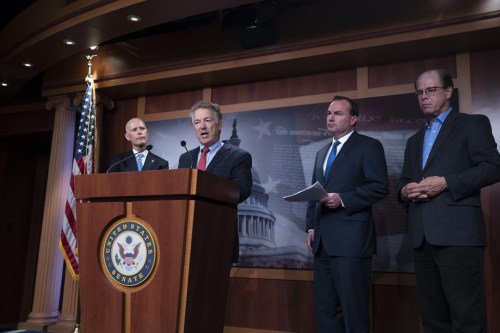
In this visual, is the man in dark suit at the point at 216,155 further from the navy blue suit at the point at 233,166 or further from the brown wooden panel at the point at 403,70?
the brown wooden panel at the point at 403,70

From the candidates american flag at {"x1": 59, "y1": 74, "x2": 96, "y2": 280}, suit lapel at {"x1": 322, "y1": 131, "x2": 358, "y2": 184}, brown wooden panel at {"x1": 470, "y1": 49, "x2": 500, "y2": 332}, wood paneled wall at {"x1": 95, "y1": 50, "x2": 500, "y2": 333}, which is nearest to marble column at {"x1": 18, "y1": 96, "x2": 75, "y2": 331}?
american flag at {"x1": 59, "y1": 74, "x2": 96, "y2": 280}

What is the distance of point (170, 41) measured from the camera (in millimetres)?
4281

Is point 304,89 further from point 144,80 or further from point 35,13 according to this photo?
point 35,13

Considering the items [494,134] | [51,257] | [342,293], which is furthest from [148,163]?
[494,134]

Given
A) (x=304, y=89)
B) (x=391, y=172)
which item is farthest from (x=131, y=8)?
(x=391, y=172)

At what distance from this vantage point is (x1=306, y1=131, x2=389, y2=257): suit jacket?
2346 millimetres

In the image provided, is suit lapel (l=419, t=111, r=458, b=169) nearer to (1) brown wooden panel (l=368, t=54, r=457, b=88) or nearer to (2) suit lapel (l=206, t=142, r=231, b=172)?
(2) suit lapel (l=206, t=142, r=231, b=172)

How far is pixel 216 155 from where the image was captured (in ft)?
7.15

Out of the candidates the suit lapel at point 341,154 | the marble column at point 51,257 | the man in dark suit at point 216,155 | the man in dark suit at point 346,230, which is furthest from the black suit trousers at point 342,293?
the marble column at point 51,257

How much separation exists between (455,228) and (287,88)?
2303 mm

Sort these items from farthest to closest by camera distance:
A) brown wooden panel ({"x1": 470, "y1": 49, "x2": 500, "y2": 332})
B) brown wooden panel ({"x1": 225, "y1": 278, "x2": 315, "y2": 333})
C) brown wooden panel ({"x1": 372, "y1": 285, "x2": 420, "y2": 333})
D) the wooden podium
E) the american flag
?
the american flag < brown wooden panel ({"x1": 225, "y1": 278, "x2": 315, "y2": 333}) < brown wooden panel ({"x1": 372, "y1": 285, "x2": 420, "y2": 333}) < brown wooden panel ({"x1": 470, "y1": 49, "x2": 500, "y2": 332}) < the wooden podium

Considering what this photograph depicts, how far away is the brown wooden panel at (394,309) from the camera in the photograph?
10.9 ft

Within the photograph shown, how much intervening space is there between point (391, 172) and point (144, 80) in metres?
2.30

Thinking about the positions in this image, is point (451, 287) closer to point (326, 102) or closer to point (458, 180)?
point (458, 180)
